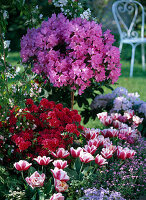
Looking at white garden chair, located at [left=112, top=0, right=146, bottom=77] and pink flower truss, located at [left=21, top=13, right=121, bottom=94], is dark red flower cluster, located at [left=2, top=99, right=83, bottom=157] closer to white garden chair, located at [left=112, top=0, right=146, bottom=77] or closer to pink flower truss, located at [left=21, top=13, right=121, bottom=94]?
pink flower truss, located at [left=21, top=13, right=121, bottom=94]

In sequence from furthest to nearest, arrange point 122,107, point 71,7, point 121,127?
point 122,107, point 71,7, point 121,127

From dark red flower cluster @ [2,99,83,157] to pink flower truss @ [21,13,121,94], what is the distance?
0.29 metres

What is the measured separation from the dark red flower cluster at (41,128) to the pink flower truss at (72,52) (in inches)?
11.4

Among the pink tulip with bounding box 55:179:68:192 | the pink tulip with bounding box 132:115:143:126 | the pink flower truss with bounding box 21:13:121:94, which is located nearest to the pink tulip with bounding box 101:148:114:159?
the pink tulip with bounding box 55:179:68:192

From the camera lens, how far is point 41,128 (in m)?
2.20

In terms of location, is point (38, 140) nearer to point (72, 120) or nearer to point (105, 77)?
point (72, 120)

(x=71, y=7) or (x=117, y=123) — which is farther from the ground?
(x=71, y=7)

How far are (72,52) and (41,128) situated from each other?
2.01 ft

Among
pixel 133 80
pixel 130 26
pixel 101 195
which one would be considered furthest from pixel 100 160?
pixel 130 26

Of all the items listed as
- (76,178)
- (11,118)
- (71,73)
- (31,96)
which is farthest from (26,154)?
(31,96)

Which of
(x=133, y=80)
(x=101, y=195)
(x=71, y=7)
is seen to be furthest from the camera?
(x=133, y=80)

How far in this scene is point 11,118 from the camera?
201cm

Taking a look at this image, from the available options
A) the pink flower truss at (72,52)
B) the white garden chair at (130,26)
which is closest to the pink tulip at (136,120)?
the pink flower truss at (72,52)

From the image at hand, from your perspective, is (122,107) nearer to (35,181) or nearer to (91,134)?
(91,134)
